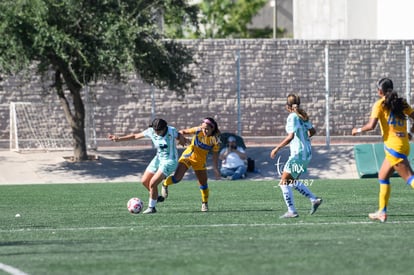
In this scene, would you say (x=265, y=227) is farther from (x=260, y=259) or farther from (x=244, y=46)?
(x=244, y=46)

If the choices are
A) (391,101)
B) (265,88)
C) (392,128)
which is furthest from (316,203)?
(265,88)

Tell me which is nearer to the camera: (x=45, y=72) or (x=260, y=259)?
(x=260, y=259)

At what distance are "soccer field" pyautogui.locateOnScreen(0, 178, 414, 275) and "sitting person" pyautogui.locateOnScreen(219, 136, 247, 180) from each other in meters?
7.57

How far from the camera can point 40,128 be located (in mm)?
34531

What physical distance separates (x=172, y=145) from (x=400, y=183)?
29.3 ft

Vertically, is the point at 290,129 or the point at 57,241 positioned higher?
the point at 290,129

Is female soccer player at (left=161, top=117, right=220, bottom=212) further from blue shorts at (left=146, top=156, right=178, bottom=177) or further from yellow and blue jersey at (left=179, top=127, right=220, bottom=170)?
blue shorts at (left=146, top=156, right=178, bottom=177)

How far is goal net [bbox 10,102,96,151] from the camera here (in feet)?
111

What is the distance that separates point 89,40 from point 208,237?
17.7 metres

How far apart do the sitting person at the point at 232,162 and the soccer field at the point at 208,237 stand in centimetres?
757

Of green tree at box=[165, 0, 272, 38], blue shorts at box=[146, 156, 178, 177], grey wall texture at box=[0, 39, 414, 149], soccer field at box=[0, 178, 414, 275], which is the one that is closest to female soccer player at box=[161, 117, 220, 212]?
blue shorts at box=[146, 156, 178, 177]

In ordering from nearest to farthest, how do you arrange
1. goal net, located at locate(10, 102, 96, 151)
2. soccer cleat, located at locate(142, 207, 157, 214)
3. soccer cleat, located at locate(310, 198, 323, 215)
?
soccer cleat, located at locate(310, 198, 323, 215)
soccer cleat, located at locate(142, 207, 157, 214)
goal net, located at locate(10, 102, 96, 151)

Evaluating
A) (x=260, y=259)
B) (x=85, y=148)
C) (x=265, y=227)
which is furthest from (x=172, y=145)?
(x=85, y=148)

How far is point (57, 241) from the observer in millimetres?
12562
